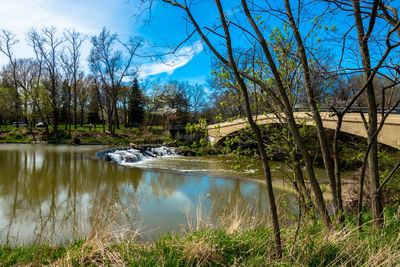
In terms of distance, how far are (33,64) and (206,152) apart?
979 inches

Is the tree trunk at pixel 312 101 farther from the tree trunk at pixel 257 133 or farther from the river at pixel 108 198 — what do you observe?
the tree trunk at pixel 257 133

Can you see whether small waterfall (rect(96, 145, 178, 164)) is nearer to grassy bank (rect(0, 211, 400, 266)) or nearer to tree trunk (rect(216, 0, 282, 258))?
grassy bank (rect(0, 211, 400, 266))

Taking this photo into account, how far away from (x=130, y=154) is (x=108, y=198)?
12735 millimetres

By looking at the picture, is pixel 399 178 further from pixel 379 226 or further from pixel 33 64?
pixel 33 64

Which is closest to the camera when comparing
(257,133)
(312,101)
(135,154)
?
(257,133)

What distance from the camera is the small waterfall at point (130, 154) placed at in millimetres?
15841

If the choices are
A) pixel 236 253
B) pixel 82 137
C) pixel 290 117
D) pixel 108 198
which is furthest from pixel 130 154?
pixel 290 117

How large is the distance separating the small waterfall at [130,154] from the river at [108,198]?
2965 mm

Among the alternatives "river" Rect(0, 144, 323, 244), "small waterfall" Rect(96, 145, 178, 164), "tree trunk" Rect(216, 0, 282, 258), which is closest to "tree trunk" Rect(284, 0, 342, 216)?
"river" Rect(0, 144, 323, 244)

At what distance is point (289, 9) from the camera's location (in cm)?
271

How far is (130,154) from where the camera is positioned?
56.2 ft

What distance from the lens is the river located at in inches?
175

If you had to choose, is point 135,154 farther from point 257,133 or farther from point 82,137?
point 257,133

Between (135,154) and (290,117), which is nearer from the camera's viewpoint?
(290,117)
